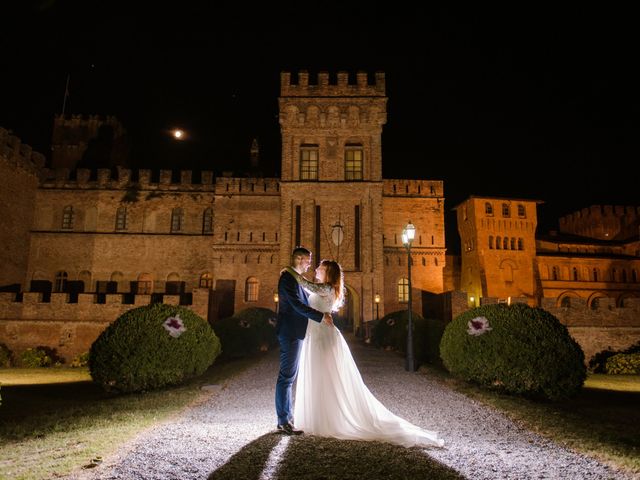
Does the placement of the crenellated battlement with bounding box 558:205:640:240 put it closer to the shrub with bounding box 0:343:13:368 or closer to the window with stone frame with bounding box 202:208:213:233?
the window with stone frame with bounding box 202:208:213:233

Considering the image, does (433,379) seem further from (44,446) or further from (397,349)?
(44,446)

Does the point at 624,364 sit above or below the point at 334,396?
below

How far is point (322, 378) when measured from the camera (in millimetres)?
6023

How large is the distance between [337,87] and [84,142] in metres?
22.7

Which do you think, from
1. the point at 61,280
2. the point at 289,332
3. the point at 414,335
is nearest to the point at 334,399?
the point at 289,332

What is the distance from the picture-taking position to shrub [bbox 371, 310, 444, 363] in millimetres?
16345

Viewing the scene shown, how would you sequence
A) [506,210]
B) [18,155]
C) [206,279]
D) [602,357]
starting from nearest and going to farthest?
[602,357], [18,155], [206,279], [506,210]

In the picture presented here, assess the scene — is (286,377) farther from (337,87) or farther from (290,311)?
(337,87)

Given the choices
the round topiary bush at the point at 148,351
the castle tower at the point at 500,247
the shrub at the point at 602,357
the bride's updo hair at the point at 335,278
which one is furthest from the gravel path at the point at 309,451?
the castle tower at the point at 500,247

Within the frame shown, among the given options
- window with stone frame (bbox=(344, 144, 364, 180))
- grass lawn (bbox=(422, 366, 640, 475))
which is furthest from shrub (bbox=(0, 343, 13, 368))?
window with stone frame (bbox=(344, 144, 364, 180))

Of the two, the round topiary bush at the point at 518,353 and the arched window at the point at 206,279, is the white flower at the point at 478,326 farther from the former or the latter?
the arched window at the point at 206,279

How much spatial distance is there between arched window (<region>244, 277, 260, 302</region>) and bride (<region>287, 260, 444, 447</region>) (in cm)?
2594

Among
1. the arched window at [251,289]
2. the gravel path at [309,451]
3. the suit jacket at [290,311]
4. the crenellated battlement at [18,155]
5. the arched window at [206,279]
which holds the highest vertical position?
the crenellated battlement at [18,155]

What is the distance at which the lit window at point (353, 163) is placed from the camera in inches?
1178
